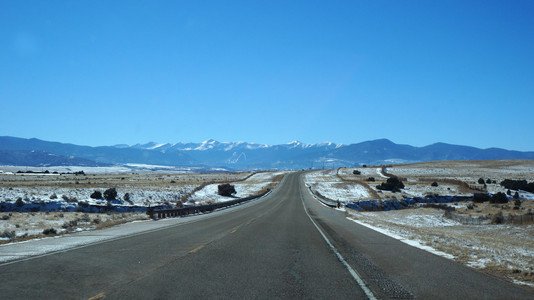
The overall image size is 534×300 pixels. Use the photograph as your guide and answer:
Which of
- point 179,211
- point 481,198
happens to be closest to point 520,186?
point 481,198

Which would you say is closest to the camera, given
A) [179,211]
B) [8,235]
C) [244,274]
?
Result: [244,274]

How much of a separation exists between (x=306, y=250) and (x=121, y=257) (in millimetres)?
5417

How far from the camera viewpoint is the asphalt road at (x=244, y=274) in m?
7.11

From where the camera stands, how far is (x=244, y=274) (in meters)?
8.78

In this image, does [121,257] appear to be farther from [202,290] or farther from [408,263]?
[408,263]

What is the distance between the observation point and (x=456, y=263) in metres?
10.4

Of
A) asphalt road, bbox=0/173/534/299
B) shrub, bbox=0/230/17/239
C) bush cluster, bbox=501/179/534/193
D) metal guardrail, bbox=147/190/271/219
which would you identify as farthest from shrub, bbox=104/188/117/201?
bush cluster, bbox=501/179/534/193

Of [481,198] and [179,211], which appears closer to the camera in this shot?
[179,211]

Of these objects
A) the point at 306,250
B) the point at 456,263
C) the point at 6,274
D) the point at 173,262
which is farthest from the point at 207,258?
the point at 456,263

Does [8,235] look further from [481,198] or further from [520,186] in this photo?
[520,186]

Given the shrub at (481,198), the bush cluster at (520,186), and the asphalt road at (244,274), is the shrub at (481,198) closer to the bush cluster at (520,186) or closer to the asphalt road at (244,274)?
the bush cluster at (520,186)

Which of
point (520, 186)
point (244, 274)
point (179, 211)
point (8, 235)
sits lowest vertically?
point (179, 211)

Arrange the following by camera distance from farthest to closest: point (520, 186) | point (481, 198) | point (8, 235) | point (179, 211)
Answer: point (520, 186)
point (481, 198)
point (179, 211)
point (8, 235)

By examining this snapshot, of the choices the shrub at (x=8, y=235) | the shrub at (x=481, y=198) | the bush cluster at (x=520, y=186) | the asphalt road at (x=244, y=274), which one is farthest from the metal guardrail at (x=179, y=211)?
the bush cluster at (x=520, y=186)
